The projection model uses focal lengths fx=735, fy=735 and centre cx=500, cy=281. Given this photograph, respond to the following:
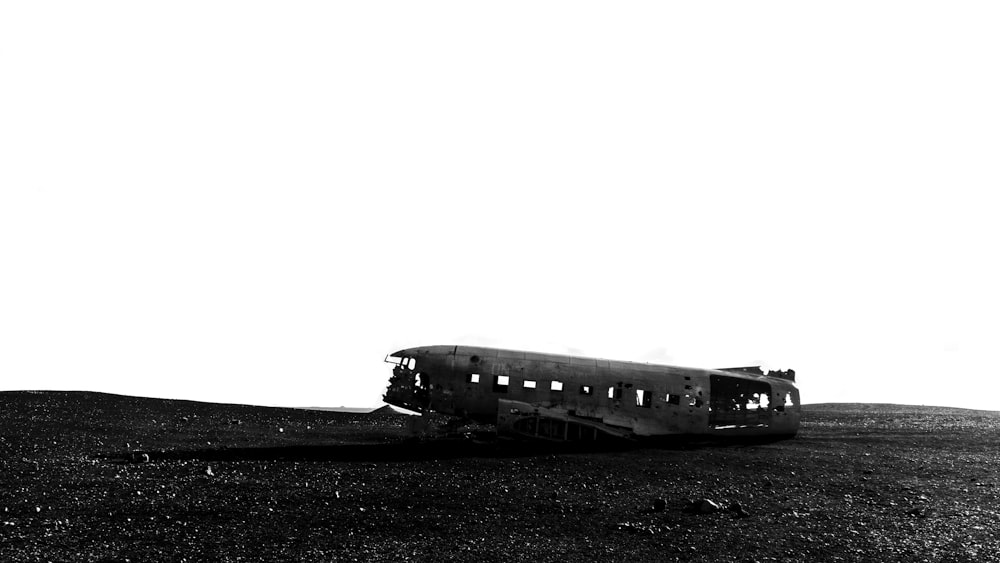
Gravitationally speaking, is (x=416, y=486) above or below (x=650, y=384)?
below

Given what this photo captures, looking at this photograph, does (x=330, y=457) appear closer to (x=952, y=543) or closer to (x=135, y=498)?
(x=135, y=498)

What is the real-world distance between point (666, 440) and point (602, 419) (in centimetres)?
306

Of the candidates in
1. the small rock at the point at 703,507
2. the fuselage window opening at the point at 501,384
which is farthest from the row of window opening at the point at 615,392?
the small rock at the point at 703,507

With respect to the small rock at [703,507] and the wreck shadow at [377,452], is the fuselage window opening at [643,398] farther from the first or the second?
the small rock at [703,507]

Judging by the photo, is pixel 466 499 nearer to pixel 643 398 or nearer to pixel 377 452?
pixel 377 452

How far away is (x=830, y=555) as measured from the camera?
52.2 ft

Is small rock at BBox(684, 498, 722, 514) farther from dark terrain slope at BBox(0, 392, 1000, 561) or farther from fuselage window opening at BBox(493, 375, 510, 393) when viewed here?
fuselage window opening at BBox(493, 375, 510, 393)

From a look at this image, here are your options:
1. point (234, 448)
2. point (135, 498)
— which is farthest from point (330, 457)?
point (135, 498)

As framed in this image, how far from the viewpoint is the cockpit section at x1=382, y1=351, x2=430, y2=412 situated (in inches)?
1164

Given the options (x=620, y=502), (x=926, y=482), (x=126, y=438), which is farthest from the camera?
(x=126, y=438)

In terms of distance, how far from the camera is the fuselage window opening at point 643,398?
99.0 ft

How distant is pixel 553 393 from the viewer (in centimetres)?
2950

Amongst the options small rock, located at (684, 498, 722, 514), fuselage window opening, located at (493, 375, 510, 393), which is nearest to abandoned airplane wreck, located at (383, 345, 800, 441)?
fuselage window opening, located at (493, 375, 510, 393)

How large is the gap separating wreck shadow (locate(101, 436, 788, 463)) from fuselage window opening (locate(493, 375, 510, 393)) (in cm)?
199
